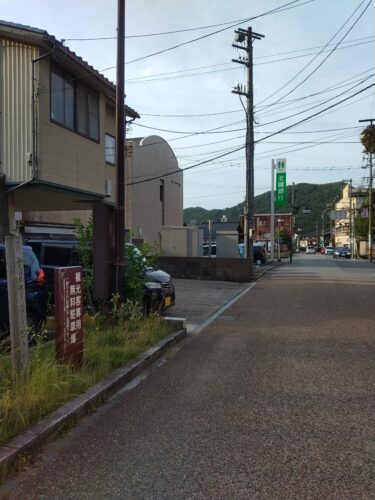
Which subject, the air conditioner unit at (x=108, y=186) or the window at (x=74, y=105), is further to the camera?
the air conditioner unit at (x=108, y=186)

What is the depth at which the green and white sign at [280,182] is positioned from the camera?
123 ft

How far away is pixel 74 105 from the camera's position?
14.1 metres

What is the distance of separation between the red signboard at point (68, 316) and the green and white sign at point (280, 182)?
33.0 meters

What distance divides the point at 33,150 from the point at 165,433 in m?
9.61

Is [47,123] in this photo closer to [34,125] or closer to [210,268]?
[34,125]

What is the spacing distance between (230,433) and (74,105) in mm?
11723

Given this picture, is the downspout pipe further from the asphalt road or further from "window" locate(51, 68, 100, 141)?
the asphalt road

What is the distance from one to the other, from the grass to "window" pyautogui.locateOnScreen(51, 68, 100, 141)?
7.48 meters

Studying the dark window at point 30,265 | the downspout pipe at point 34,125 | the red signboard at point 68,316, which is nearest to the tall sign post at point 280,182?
A: the downspout pipe at point 34,125

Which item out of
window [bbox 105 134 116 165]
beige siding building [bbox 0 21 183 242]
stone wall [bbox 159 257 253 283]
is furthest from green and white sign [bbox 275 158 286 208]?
beige siding building [bbox 0 21 183 242]

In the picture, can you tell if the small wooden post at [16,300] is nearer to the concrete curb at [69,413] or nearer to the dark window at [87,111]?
the concrete curb at [69,413]

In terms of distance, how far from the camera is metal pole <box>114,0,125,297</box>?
27.6 feet

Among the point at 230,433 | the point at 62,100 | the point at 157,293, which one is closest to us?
the point at 230,433

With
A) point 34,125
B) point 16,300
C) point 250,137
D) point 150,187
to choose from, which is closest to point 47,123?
point 34,125
